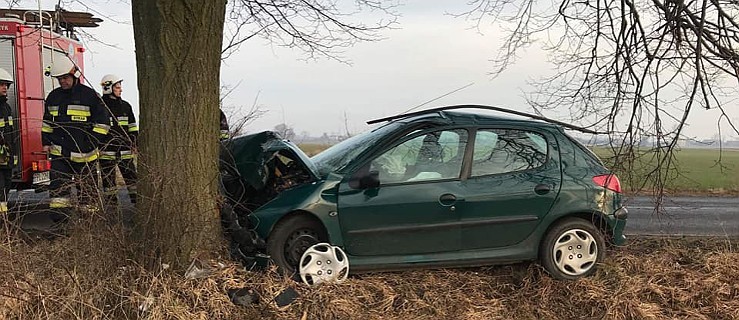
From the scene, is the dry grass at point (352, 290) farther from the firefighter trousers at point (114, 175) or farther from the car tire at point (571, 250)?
the firefighter trousers at point (114, 175)

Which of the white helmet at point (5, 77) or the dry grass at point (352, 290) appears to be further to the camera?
the white helmet at point (5, 77)

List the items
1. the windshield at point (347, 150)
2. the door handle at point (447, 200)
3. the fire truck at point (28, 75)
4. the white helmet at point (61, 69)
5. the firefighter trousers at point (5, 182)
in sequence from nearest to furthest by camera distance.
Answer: the door handle at point (447, 200)
the windshield at point (347, 150)
the firefighter trousers at point (5, 182)
the white helmet at point (61, 69)
the fire truck at point (28, 75)

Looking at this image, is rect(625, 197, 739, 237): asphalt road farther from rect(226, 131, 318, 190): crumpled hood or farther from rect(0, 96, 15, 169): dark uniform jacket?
rect(0, 96, 15, 169): dark uniform jacket

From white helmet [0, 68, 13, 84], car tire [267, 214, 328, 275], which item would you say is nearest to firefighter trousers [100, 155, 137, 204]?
car tire [267, 214, 328, 275]

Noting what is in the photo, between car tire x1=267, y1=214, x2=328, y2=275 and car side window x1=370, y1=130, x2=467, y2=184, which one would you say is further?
car side window x1=370, y1=130, x2=467, y2=184

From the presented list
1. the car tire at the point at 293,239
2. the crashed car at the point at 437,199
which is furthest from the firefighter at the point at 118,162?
the car tire at the point at 293,239

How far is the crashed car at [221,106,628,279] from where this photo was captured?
15.3 ft

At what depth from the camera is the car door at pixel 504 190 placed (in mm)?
4812

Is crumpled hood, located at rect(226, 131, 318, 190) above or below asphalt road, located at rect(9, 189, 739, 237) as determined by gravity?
above

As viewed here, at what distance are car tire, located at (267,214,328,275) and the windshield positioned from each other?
0.44 m

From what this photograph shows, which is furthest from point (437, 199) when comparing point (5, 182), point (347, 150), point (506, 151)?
point (5, 182)

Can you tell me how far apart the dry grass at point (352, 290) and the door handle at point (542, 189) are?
624 millimetres

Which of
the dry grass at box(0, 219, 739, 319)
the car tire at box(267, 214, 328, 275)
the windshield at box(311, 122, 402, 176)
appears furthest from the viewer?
the windshield at box(311, 122, 402, 176)

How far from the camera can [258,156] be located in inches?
206
